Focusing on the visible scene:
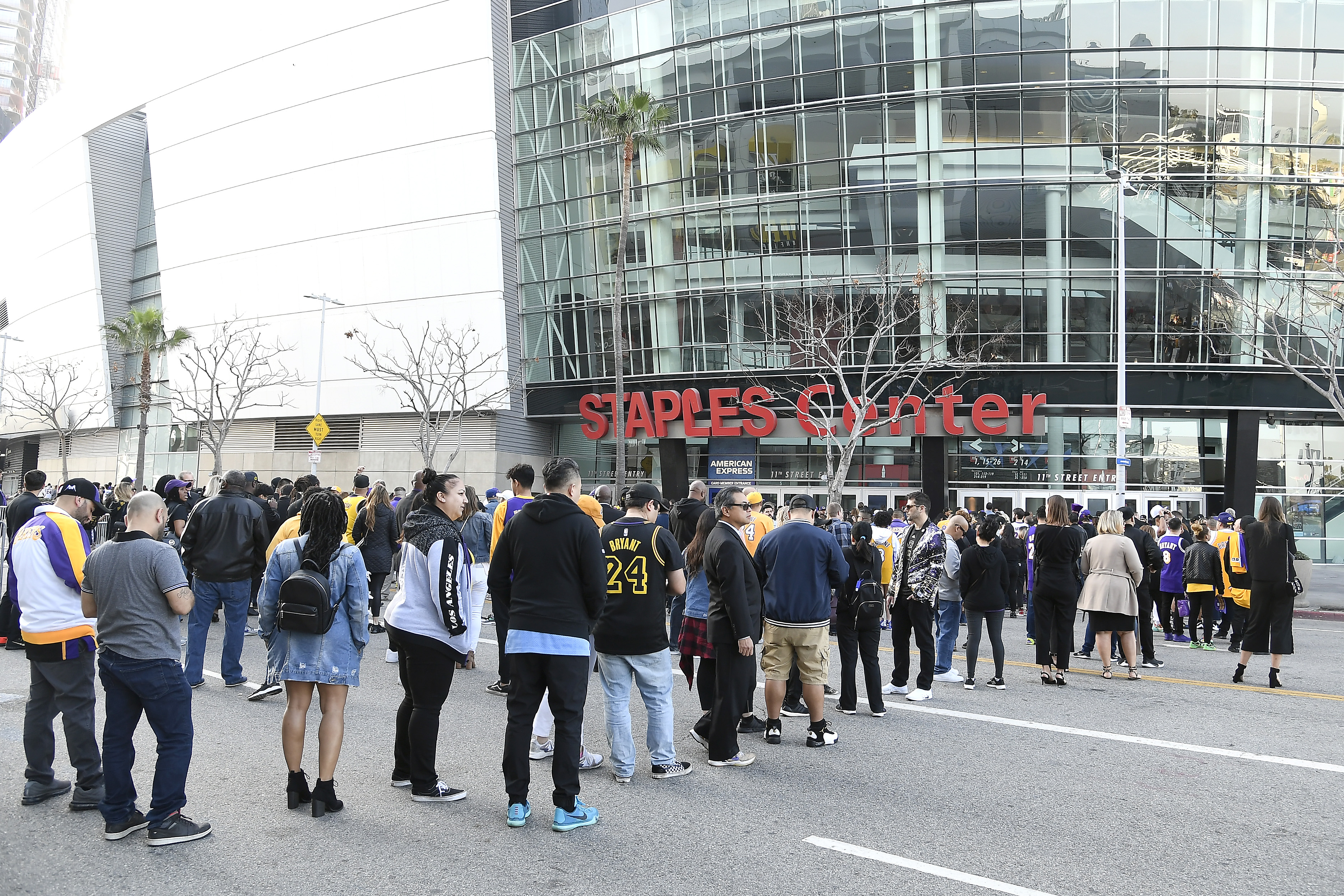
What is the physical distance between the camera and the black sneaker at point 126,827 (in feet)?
17.0

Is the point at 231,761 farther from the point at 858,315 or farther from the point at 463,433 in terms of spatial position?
the point at 463,433

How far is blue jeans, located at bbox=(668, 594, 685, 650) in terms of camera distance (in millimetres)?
11547

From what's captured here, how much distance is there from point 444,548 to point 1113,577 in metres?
7.69

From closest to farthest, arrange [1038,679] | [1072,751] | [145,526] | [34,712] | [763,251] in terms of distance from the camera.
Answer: [145,526], [34,712], [1072,751], [1038,679], [763,251]

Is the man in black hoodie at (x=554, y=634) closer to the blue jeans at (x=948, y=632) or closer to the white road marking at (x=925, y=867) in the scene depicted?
the white road marking at (x=925, y=867)

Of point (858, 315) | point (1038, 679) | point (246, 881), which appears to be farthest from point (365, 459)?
point (246, 881)

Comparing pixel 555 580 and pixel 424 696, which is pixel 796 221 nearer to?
pixel 555 580

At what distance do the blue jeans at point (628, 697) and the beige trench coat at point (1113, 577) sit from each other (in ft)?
18.9

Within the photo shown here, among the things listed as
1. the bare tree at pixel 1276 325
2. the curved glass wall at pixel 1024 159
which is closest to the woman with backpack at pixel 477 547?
the curved glass wall at pixel 1024 159

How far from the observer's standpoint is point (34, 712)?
5.82m

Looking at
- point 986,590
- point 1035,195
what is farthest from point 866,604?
point 1035,195

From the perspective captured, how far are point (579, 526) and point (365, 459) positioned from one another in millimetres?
36960

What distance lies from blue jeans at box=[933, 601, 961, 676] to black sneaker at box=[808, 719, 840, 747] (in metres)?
3.27

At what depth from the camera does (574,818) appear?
214 inches
